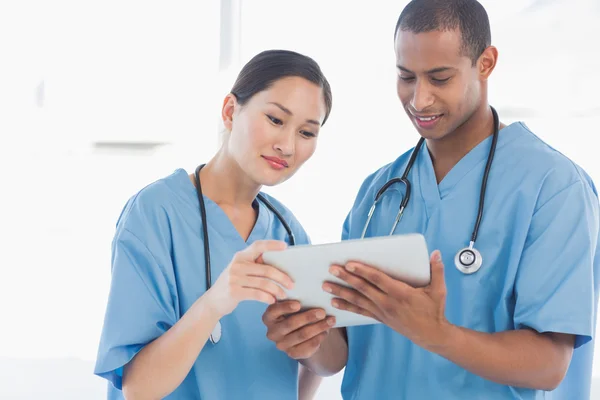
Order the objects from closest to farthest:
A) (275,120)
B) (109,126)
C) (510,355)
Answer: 1. (510,355)
2. (275,120)
3. (109,126)

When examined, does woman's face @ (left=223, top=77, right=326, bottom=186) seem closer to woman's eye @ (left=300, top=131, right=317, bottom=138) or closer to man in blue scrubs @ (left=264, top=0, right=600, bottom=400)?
woman's eye @ (left=300, top=131, right=317, bottom=138)

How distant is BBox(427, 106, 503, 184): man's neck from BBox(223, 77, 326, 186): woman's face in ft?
0.94

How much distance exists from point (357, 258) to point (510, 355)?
1.15ft

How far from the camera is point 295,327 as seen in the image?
1.21m

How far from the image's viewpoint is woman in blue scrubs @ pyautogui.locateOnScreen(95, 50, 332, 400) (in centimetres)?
119

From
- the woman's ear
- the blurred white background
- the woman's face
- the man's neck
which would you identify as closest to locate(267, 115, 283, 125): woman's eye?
the woman's face

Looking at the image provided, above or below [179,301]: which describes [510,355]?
below

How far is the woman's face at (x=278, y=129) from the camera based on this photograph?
1.35 meters

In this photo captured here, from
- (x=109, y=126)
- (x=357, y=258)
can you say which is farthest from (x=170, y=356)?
(x=109, y=126)

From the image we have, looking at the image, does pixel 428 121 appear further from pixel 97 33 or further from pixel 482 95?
pixel 97 33

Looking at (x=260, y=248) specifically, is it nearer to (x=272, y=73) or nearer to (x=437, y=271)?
(x=437, y=271)

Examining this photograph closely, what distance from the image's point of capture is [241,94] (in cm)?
141

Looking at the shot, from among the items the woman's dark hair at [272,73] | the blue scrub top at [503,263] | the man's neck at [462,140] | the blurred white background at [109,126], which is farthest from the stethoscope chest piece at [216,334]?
the blurred white background at [109,126]

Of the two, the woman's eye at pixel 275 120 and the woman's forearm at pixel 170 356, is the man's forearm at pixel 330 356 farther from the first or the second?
the woman's eye at pixel 275 120
